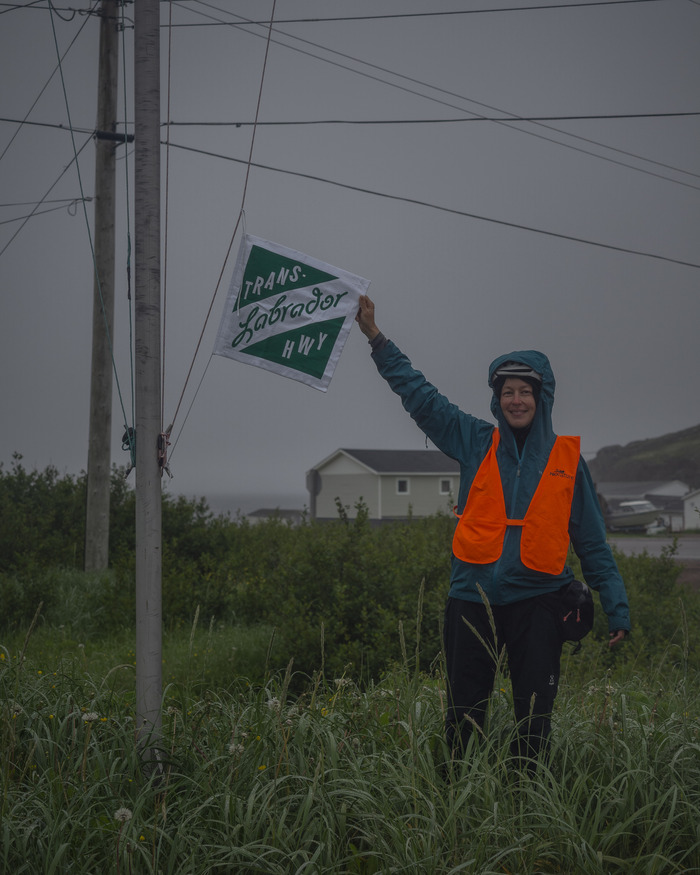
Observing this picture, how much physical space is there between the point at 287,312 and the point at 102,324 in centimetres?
753

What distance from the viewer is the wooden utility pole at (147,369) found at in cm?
344

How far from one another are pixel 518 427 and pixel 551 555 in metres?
0.57

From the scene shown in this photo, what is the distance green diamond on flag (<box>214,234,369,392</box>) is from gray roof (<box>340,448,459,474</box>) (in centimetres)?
4132

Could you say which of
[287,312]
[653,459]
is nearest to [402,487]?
[287,312]

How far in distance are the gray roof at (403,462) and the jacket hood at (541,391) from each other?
136 ft

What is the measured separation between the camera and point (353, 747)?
11.9 feet

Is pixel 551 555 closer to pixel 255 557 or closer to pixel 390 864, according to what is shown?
pixel 390 864

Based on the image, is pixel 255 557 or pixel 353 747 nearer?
pixel 353 747

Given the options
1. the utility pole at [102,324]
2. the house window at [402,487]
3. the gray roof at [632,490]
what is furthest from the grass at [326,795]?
the gray roof at [632,490]

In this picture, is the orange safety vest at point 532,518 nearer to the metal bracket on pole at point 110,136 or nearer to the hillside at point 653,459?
the metal bracket on pole at point 110,136

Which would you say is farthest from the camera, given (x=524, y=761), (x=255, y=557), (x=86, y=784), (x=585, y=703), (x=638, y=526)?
(x=638, y=526)

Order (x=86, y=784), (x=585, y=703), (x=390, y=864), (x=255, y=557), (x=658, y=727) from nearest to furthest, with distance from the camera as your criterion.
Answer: (x=390, y=864), (x=86, y=784), (x=658, y=727), (x=585, y=703), (x=255, y=557)

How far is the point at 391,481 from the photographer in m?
46.1

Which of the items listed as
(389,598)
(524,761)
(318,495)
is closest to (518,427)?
(524,761)
